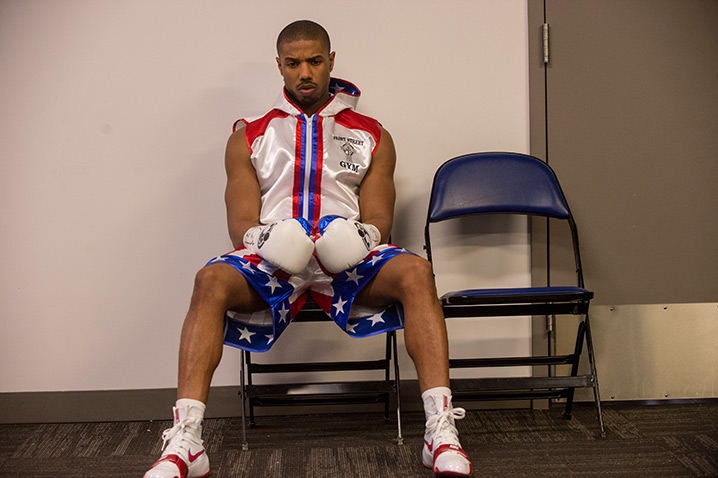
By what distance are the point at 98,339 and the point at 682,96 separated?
8.25ft

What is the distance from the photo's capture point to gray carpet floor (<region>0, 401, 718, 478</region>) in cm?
185

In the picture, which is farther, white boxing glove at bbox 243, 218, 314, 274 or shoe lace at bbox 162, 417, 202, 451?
white boxing glove at bbox 243, 218, 314, 274

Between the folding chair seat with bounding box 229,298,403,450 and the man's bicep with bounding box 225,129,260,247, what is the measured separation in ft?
1.10

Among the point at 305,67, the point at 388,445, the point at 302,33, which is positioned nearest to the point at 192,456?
the point at 388,445

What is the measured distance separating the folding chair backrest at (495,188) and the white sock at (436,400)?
821mm

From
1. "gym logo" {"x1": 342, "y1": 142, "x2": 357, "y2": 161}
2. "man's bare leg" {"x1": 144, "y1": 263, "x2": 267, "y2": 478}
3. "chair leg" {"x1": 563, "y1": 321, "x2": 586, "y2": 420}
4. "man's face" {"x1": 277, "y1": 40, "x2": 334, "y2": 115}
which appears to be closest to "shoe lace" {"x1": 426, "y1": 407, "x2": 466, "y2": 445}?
"man's bare leg" {"x1": 144, "y1": 263, "x2": 267, "y2": 478}

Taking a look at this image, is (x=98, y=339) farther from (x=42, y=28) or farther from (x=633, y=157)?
(x=633, y=157)

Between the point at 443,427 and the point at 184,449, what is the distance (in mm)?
658

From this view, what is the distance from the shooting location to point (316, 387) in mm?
2197

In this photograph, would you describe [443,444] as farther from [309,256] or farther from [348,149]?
[348,149]

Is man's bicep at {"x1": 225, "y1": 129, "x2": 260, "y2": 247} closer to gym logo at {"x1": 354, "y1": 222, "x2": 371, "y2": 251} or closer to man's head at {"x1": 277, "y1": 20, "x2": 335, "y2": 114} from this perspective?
man's head at {"x1": 277, "y1": 20, "x2": 335, "y2": 114}

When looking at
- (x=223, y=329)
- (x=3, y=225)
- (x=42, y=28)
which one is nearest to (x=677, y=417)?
(x=223, y=329)

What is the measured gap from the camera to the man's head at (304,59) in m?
2.21

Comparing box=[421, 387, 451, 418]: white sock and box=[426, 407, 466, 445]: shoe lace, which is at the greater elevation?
box=[421, 387, 451, 418]: white sock
